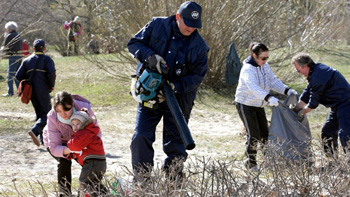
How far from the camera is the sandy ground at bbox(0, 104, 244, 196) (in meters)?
6.09

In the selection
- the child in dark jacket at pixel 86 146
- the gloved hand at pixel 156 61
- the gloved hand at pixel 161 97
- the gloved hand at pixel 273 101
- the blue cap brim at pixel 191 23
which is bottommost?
the child in dark jacket at pixel 86 146

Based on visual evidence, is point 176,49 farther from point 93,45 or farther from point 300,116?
point 93,45

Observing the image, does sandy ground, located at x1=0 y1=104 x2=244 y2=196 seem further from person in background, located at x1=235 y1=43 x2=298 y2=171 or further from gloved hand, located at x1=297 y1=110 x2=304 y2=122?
gloved hand, located at x1=297 y1=110 x2=304 y2=122

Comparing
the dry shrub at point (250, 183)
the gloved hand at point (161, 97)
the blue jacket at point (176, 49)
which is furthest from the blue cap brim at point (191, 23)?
the dry shrub at point (250, 183)

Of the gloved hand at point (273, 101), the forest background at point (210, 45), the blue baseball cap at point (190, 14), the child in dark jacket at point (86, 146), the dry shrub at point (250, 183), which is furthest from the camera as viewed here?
the forest background at point (210, 45)

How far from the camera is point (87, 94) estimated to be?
13.6 metres

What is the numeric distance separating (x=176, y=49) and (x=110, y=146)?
360 centimetres

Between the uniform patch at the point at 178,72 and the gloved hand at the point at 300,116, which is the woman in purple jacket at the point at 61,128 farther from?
the gloved hand at the point at 300,116

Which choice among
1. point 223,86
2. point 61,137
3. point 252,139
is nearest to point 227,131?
point 252,139

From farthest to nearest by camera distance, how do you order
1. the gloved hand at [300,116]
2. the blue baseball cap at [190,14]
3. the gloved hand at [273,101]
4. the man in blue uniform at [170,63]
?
the gloved hand at [300,116] < the gloved hand at [273,101] < the man in blue uniform at [170,63] < the blue baseball cap at [190,14]

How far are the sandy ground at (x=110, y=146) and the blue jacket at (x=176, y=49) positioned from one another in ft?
3.43

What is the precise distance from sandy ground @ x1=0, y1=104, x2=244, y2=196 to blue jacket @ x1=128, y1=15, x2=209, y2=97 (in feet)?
3.43

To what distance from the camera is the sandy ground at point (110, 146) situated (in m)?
6.09

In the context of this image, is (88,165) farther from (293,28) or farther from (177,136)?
(293,28)
